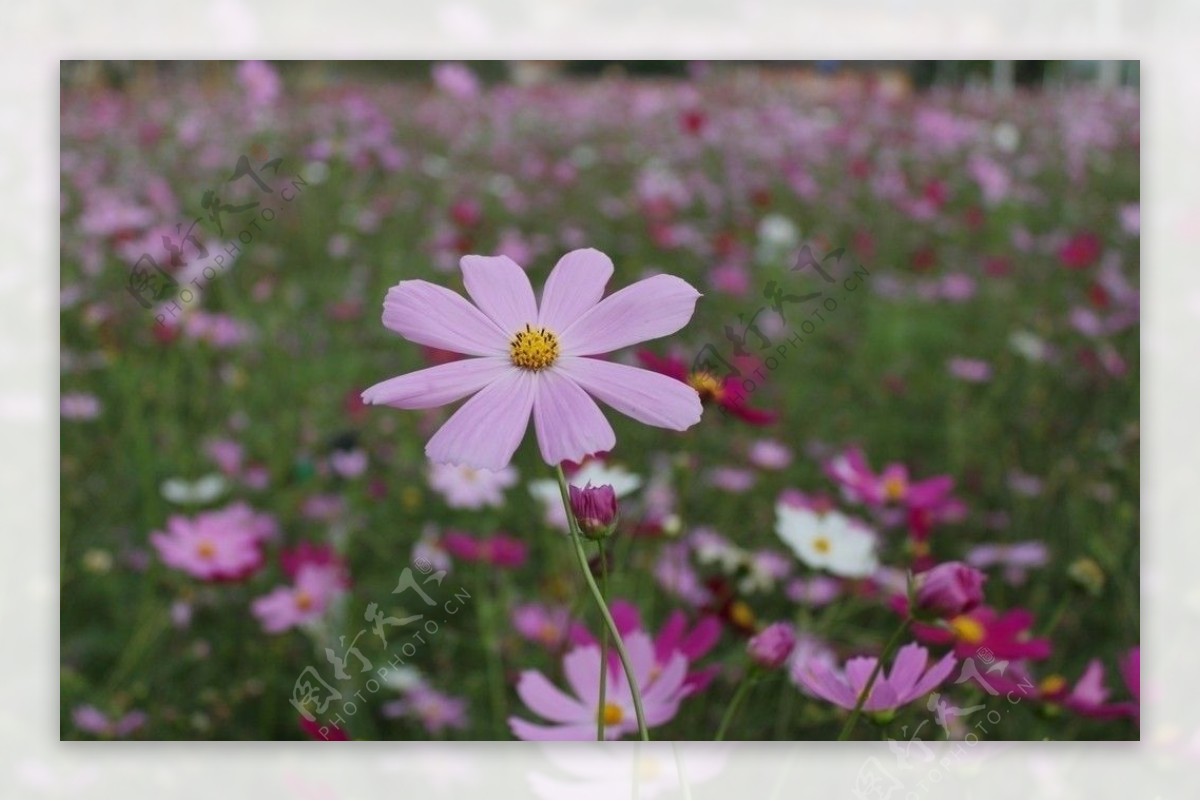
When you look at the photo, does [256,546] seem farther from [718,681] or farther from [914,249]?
[914,249]

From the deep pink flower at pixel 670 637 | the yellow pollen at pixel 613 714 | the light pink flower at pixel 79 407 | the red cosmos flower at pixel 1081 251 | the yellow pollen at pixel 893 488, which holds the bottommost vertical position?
the yellow pollen at pixel 613 714

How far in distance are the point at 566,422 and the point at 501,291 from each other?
6cm

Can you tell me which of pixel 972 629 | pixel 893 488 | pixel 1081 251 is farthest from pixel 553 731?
pixel 1081 251

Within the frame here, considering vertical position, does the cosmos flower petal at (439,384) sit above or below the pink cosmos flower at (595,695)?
above

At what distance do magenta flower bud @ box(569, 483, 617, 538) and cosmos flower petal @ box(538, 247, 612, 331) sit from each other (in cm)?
6

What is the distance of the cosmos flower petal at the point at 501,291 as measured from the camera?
1.04 ft

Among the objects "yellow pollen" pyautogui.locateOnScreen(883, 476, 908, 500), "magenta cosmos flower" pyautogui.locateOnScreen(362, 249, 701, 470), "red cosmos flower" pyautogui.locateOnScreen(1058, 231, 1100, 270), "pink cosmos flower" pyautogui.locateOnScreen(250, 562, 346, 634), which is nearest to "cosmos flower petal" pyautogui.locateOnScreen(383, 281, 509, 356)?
"magenta cosmos flower" pyautogui.locateOnScreen(362, 249, 701, 470)

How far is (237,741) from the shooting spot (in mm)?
773

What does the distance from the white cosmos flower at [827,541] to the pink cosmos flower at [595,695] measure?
190 mm

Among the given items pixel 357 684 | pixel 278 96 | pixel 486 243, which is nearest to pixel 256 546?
pixel 357 684

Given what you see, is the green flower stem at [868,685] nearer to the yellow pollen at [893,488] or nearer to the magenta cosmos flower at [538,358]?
the magenta cosmos flower at [538,358]

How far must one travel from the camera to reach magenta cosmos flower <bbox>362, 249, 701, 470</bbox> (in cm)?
28

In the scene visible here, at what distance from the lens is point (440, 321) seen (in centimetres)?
31

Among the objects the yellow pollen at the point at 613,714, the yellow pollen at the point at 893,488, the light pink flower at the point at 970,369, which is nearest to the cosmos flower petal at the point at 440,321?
the yellow pollen at the point at 613,714
